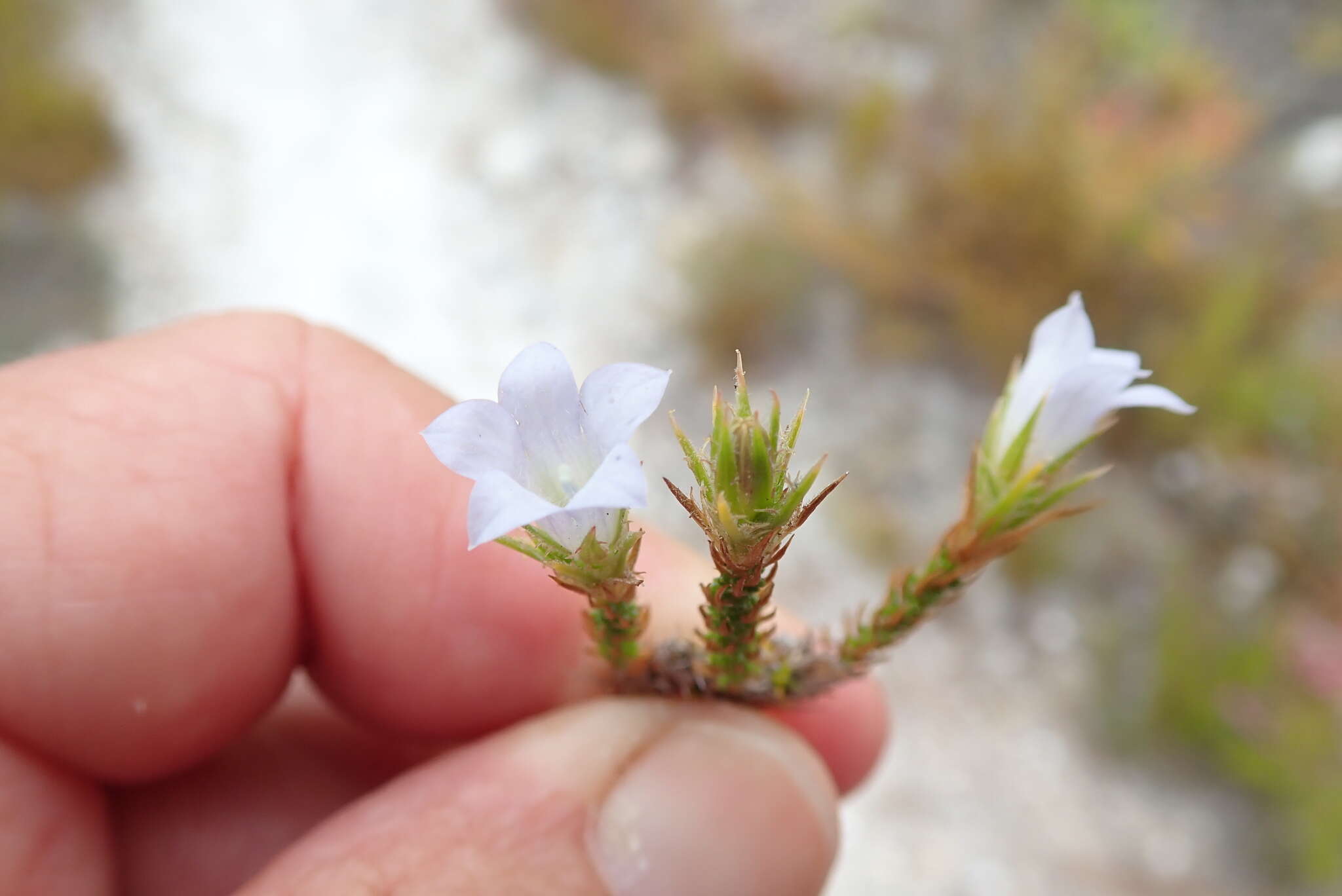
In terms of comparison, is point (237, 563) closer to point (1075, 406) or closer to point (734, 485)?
point (734, 485)

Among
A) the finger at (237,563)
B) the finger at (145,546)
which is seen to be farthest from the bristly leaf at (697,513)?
the finger at (145,546)

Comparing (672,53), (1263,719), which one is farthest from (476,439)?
(672,53)

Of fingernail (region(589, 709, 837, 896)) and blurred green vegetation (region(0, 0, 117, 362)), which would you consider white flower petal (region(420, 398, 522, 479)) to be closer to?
fingernail (region(589, 709, 837, 896))

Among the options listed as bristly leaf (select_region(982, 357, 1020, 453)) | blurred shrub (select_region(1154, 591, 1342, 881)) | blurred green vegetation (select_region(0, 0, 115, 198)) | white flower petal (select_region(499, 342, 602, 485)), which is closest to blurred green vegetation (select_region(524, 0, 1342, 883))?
blurred shrub (select_region(1154, 591, 1342, 881))

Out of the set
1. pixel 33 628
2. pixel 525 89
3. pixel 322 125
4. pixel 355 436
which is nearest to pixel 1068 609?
pixel 355 436

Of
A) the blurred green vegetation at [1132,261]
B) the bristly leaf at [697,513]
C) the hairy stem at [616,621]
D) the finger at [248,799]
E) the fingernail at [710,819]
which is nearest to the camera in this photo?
the bristly leaf at [697,513]

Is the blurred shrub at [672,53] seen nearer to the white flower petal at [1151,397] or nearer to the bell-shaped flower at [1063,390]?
the bell-shaped flower at [1063,390]

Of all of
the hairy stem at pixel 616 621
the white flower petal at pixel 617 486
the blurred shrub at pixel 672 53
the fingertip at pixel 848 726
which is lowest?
the fingertip at pixel 848 726
